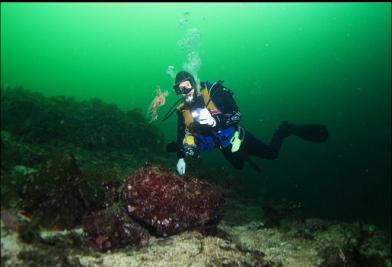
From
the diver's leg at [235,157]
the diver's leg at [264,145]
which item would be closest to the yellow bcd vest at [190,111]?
the diver's leg at [235,157]

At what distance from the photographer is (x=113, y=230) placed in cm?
495

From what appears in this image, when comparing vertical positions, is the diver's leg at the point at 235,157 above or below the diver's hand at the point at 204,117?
below

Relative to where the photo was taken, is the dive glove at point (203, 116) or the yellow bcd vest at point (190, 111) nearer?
the dive glove at point (203, 116)

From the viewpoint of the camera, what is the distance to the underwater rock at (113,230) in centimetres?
482

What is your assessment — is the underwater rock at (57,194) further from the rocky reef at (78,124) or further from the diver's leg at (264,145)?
the rocky reef at (78,124)

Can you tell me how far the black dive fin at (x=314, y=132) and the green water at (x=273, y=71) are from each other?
426 centimetres

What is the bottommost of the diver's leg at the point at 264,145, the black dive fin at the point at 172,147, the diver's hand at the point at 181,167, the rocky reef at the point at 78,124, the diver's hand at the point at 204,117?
the rocky reef at the point at 78,124

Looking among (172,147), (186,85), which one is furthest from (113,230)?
(186,85)

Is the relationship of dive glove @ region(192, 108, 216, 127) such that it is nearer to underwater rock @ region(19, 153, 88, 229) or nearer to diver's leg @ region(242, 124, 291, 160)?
diver's leg @ region(242, 124, 291, 160)

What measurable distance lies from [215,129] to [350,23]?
13477 centimetres

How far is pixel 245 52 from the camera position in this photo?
136 metres

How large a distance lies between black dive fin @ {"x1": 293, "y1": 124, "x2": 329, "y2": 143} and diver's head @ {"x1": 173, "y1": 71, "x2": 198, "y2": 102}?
3.96 metres

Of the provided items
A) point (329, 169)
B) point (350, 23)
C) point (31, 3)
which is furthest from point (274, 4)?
point (329, 169)

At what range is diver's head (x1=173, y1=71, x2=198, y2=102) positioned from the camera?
766 centimetres
